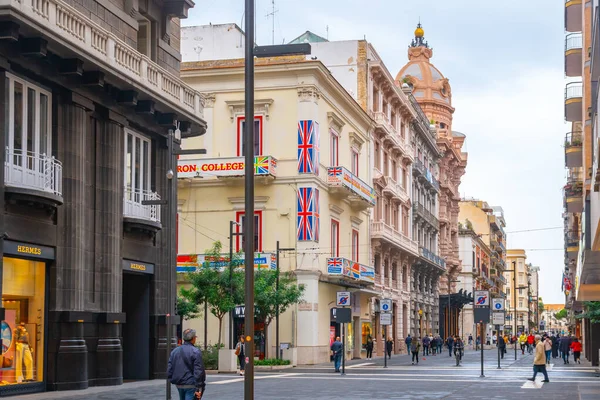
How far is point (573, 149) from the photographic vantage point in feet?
141

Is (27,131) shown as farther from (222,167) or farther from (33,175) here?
(222,167)

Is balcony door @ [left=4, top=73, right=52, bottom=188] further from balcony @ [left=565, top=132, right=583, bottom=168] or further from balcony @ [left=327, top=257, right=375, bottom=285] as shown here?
balcony @ [left=327, top=257, right=375, bottom=285]

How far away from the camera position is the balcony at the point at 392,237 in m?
60.1

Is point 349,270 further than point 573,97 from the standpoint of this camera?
Yes

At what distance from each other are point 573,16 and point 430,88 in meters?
65.2

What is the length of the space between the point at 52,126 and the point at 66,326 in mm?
4890

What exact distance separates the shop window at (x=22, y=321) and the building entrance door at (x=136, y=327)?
18.2ft

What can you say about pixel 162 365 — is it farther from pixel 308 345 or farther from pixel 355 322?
pixel 355 322

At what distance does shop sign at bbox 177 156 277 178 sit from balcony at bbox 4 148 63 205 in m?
23.4

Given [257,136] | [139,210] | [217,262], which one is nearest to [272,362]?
[217,262]

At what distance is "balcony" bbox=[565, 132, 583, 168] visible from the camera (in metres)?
42.5

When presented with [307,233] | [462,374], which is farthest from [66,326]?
[307,233]

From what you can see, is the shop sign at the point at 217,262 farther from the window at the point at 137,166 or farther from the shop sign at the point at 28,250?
the shop sign at the point at 28,250

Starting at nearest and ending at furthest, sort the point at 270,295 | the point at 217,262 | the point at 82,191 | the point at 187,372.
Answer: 1. the point at 187,372
2. the point at 82,191
3. the point at 217,262
4. the point at 270,295
